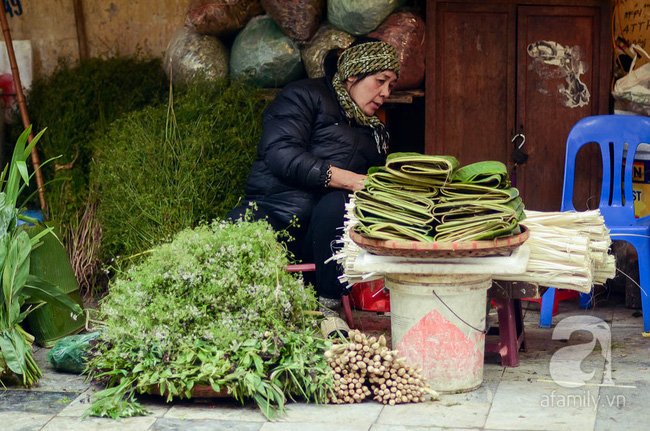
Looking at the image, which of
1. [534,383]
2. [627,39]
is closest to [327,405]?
[534,383]

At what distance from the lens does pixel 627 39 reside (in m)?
5.47

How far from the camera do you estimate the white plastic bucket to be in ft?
12.4

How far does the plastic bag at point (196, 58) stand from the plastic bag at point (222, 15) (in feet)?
0.24

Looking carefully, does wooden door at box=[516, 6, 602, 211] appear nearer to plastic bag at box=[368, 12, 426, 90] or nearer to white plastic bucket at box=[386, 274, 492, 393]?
plastic bag at box=[368, 12, 426, 90]

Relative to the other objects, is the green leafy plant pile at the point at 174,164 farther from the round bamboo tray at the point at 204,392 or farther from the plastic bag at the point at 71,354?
the round bamboo tray at the point at 204,392

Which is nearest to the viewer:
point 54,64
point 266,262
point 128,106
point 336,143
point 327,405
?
point 327,405

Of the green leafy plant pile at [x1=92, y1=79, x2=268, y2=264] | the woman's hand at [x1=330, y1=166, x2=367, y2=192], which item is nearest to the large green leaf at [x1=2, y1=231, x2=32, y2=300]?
the green leafy plant pile at [x1=92, y1=79, x2=268, y2=264]

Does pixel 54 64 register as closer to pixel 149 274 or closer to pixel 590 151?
pixel 149 274

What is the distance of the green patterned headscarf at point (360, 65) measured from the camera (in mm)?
4703

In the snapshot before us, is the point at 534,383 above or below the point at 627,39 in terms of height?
below

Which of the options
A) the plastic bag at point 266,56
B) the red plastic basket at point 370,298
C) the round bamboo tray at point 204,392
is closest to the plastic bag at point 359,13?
the plastic bag at point 266,56

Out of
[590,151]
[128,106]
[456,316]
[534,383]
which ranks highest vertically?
[128,106]

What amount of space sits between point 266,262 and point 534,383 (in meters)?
1.36

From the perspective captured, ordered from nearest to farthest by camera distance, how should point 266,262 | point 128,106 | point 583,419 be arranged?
1. point 583,419
2. point 266,262
3. point 128,106
